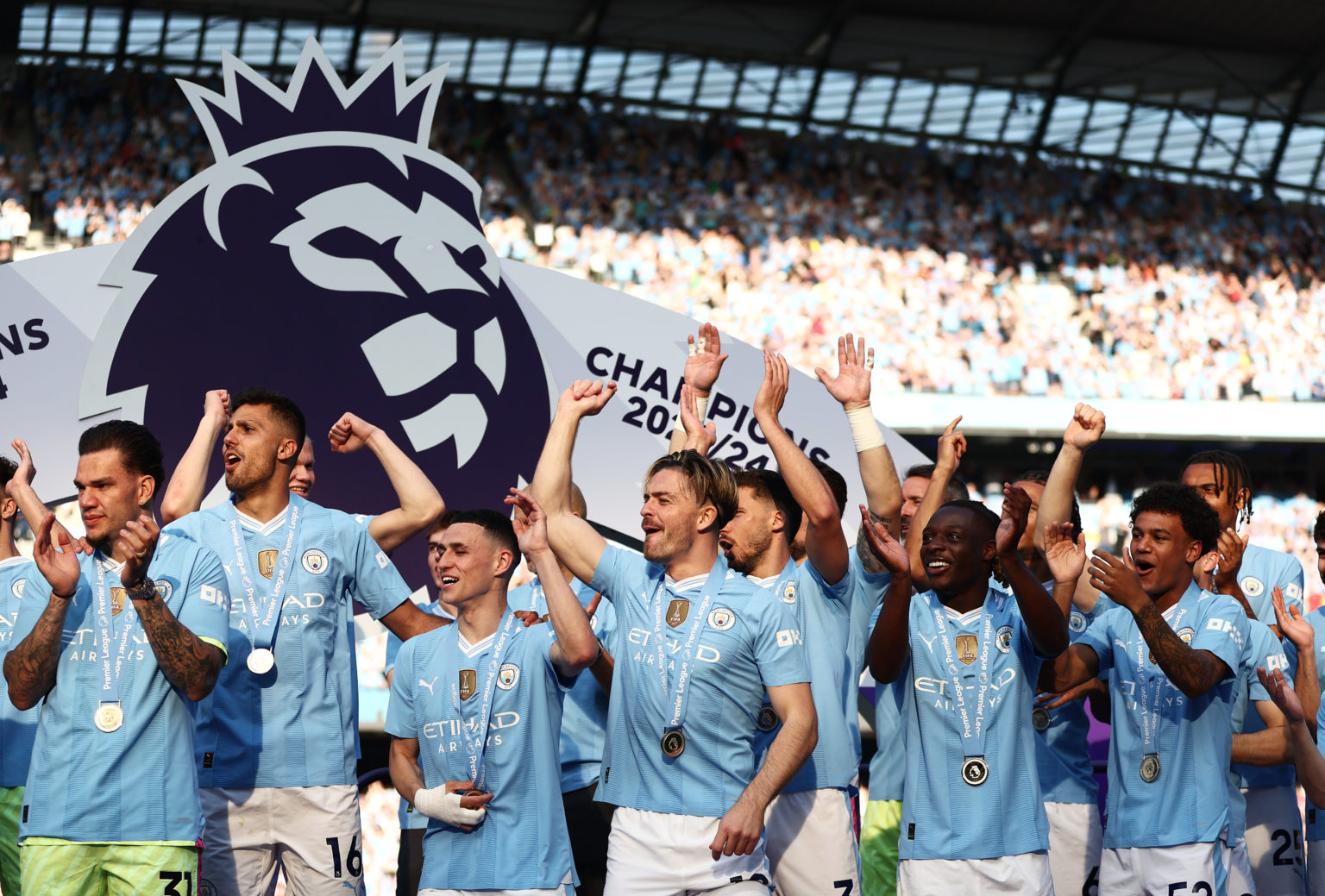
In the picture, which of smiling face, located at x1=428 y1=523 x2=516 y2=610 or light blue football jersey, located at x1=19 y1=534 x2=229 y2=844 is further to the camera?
smiling face, located at x1=428 y1=523 x2=516 y2=610

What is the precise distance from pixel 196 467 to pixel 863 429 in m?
2.55

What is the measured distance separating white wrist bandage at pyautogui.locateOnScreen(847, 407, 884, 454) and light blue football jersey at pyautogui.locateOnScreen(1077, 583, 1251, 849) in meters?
1.16

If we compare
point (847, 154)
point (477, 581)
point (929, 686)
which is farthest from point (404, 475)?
point (847, 154)

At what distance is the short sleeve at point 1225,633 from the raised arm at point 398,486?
2.79m

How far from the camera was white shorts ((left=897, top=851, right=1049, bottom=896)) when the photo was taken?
4316 mm

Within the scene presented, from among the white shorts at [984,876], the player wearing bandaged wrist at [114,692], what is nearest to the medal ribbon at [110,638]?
the player wearing bandaged wrist at [114,692]

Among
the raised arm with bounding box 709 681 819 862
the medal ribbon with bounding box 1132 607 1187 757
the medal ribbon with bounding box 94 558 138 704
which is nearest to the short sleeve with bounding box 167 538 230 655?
the medal ribbon with bounding box 94 558 138 704

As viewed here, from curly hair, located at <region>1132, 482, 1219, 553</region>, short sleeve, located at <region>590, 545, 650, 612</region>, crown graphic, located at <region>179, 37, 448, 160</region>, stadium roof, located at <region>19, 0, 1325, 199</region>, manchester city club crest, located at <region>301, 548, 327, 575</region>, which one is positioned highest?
stadium roof, located at <region>19, 0, 1325, 199</region>

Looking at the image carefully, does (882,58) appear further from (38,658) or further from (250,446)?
(38,658)

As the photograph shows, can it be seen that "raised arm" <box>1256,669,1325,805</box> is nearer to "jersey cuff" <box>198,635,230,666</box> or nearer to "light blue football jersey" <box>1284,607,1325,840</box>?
"light blue football jersey" <box>1284,607,1325,840</box>

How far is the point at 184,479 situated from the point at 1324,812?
480cm

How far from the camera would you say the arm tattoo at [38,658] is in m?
3.85

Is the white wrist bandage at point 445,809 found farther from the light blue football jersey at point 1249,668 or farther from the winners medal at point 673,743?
the light blue football jersey at point 1249,668

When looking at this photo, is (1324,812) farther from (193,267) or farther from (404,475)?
(193,267)
